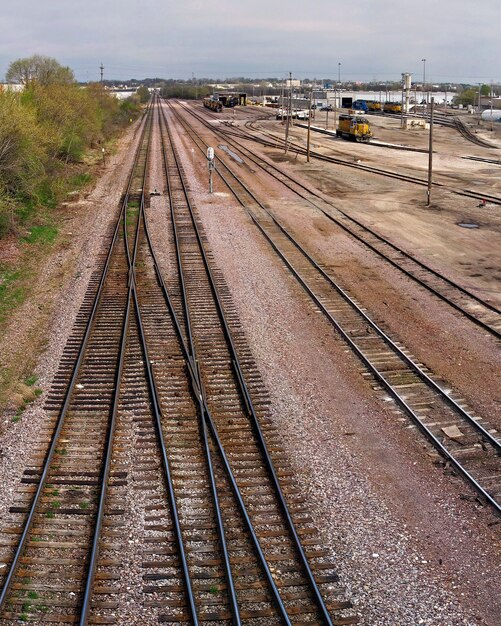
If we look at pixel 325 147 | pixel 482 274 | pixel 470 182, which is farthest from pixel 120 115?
pixel 482 274

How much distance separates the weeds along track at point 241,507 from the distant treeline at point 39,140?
11643 mm

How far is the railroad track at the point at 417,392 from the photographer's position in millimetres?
9758

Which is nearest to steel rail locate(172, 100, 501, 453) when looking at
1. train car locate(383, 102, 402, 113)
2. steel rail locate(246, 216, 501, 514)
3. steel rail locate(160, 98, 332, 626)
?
steel rail locate(246, 216, 501, 514)

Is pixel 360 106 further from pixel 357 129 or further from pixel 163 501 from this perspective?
pixel 163 501

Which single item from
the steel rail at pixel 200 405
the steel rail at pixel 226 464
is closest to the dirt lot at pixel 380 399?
the steel rail at pixel 226 464

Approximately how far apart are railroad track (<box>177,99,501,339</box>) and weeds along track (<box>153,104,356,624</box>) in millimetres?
5783

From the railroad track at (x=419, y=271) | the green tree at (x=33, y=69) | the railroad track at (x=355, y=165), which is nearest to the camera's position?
the railroad track at (x=419, y=271)

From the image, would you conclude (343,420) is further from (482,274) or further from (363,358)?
(482,274)

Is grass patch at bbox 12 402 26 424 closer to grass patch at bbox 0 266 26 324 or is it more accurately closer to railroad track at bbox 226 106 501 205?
grass patch at bbox 0 266 26 324

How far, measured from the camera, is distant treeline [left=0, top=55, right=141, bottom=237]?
2344 cm

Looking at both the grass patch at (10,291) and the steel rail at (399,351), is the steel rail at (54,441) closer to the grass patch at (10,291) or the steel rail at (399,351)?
the grass patch at (10,291)

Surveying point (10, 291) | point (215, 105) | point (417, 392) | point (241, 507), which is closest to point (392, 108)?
point (215, 105)

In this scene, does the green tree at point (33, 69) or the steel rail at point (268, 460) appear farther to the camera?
the green tree at point (33, 69)

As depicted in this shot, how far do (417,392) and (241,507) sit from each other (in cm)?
471
